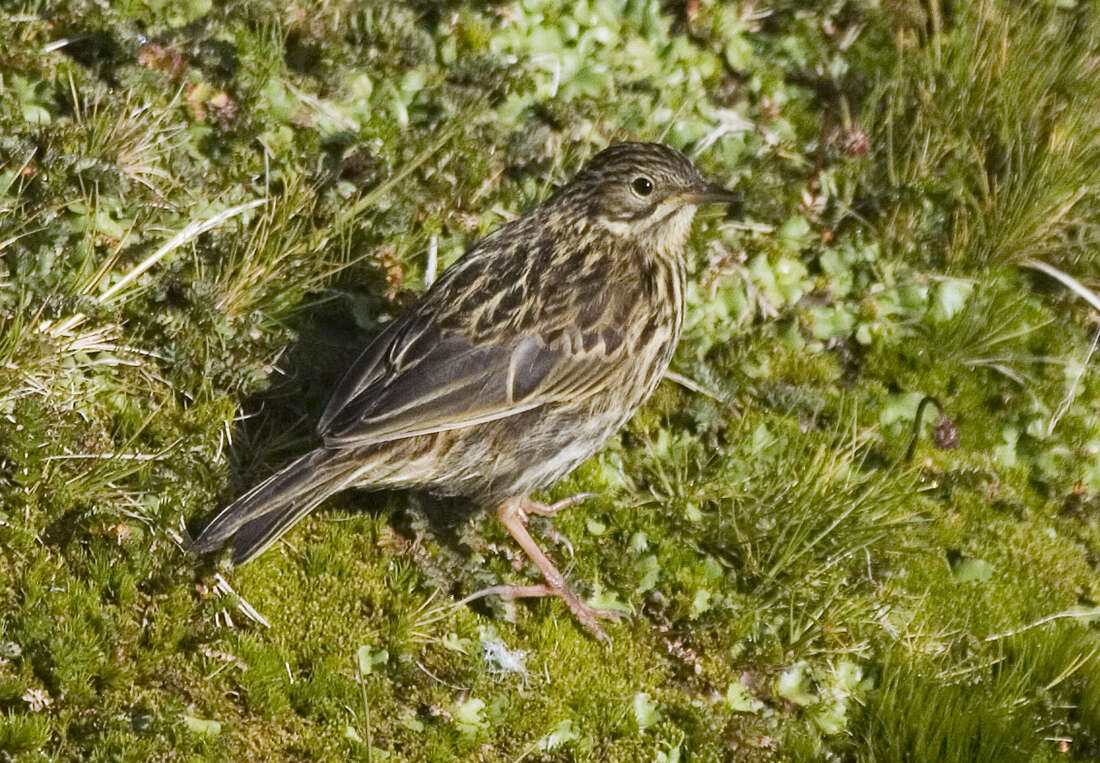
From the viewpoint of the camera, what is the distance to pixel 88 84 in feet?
23.7

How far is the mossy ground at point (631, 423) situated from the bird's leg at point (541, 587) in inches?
3.3

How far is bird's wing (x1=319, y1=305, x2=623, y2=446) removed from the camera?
5938 millimetres

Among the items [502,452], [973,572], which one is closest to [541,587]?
[502,452]

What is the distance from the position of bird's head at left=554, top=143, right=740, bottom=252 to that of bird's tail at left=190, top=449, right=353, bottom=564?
6.05ft

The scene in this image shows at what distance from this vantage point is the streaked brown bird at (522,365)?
19.4 feet

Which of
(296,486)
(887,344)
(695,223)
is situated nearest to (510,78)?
(695,223)

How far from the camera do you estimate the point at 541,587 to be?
6.26 metres

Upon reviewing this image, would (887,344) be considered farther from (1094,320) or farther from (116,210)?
(116,210)

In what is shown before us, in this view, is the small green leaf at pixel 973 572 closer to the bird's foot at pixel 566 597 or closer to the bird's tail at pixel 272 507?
the bird's foot at pixel 566 597

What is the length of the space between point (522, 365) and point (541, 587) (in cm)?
99

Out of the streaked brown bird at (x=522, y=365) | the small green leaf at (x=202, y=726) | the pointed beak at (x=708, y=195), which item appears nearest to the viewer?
the small green leaf at (x=202, y=726)

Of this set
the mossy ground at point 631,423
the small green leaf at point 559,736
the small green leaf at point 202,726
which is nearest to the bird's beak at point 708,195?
the mossy ground at point 631,423

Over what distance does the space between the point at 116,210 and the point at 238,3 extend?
1.50 m

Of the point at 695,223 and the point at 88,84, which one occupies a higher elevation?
the point at 88,84
